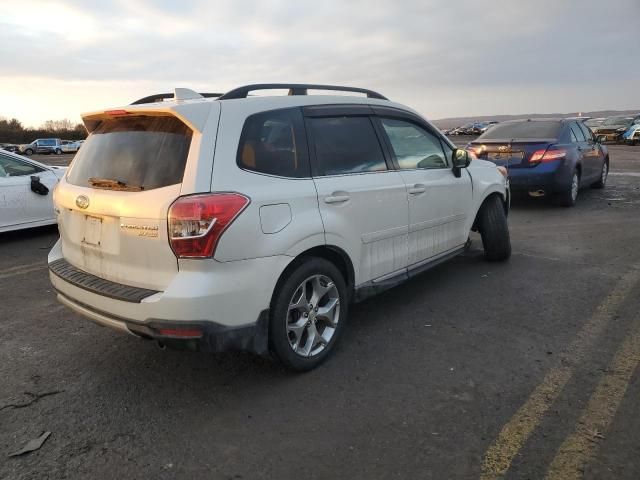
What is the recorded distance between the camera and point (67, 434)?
9.13ft

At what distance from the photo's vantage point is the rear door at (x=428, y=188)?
4258 millimetres

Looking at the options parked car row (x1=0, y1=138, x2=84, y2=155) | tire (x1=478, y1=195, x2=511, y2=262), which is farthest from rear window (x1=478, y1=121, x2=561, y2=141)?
parked car row (x1=0, y1=138, x2=84, y2=155)

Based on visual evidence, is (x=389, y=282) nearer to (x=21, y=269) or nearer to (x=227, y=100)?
(x=227, y=100)

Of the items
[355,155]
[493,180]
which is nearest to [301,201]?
[355,155]

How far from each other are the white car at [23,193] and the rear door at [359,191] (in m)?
5.63

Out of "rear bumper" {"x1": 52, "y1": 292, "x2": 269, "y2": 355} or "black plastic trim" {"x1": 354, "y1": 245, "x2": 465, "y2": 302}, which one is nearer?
"rear bumper" {"x1": 52, "y1": 292, "x2": 269, "y2": 355}

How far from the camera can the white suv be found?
2834 millimetres

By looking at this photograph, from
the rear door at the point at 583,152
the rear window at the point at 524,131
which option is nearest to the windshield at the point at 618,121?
the rear door at the point at 583,152

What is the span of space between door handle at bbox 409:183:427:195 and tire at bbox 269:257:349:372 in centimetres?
106

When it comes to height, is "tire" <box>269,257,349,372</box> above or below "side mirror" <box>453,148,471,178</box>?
below

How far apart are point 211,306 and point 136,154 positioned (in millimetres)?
1063

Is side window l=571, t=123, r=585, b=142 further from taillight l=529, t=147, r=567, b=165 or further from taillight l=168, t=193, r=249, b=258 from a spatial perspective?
taillight l=168, t=193, r=249, b=258

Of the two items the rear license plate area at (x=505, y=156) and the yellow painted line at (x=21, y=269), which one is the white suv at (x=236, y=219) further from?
the rear license plate area at (x=505, y=156)

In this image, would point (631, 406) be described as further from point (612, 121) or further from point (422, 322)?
point (612, 121)
